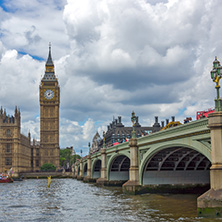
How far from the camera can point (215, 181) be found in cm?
2291

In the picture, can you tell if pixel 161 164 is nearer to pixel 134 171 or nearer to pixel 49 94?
pixel 134 171

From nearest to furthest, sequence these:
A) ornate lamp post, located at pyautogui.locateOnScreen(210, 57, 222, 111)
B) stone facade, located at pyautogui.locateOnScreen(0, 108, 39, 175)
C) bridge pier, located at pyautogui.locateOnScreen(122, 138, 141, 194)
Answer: ornate lamp post, located at pyautogui.locateOnScreen(210, 57, 222, 111) < bridge pier, located at pyautogui.locateOnScreen(122, 138, 141, 194) < stone facade, located at pyautogui.locateOnScreen(0, 108, 39, 175)

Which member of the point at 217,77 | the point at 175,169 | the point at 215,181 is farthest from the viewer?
the point at 175,169

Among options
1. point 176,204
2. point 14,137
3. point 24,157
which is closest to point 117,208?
point 176,204

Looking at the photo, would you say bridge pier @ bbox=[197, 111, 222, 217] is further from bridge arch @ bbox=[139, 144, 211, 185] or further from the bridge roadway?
bridge arch @ bbox=[139, 144, 211, 185]

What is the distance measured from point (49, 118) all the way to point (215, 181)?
499 feet

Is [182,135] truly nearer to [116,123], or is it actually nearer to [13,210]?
[13,210]

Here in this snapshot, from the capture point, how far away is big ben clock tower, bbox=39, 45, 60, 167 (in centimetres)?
16612

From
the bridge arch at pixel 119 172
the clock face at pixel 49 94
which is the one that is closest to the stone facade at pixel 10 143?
the clock face at pixel 49 94

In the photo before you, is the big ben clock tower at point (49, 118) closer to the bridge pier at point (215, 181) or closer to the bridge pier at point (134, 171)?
the bridge pier at point (134, 171)

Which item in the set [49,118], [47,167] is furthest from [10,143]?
[49,118]

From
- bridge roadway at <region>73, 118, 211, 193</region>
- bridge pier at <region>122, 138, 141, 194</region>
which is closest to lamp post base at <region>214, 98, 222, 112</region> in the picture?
bridge roadway at <region>73, 118, 211, 193</region>

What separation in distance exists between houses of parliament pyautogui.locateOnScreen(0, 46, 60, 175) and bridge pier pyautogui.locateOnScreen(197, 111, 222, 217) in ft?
407

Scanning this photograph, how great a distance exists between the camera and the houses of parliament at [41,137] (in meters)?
142
